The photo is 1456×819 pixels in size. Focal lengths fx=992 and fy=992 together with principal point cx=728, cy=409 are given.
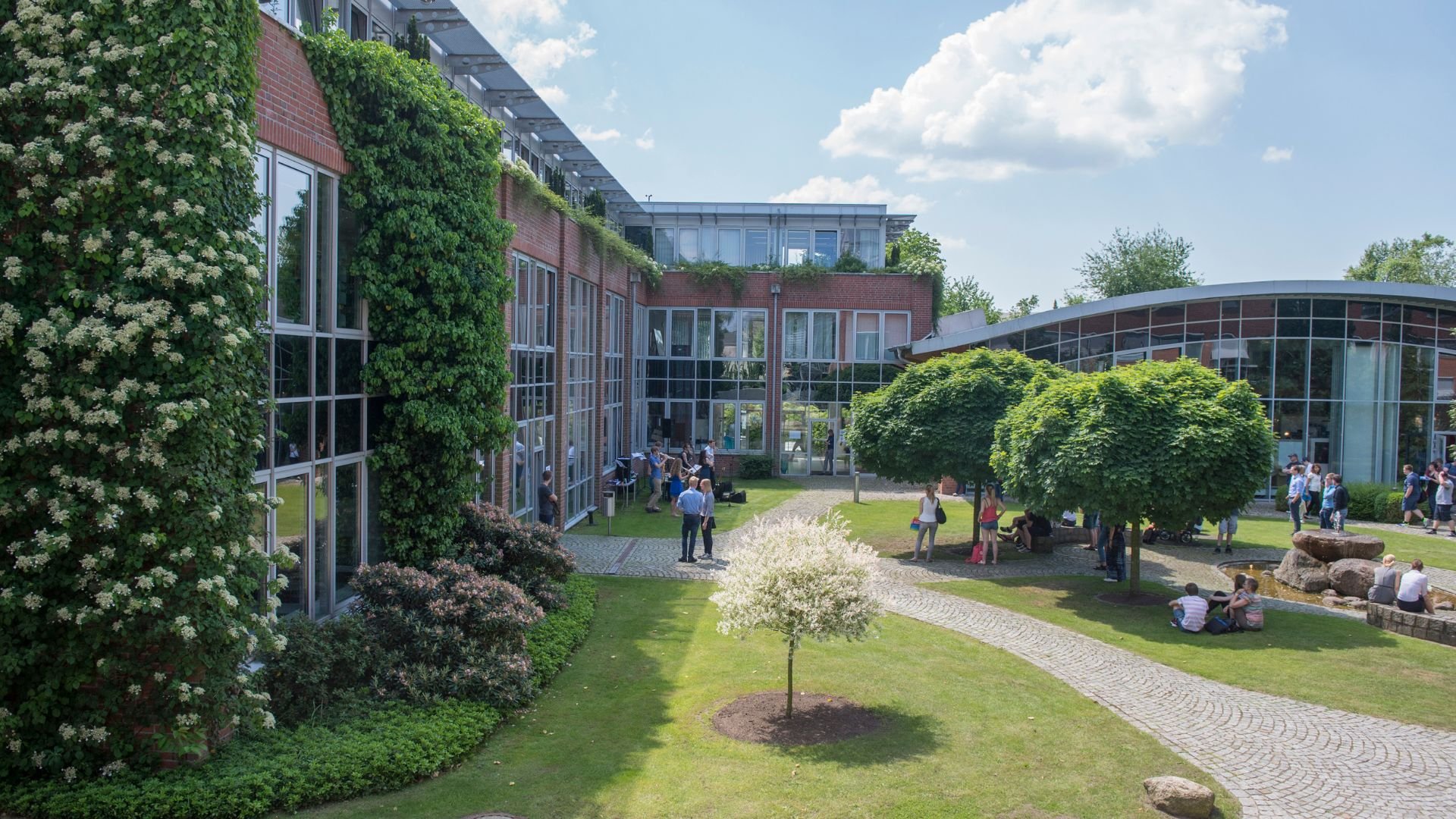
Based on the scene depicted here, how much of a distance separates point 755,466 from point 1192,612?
19.0 metres

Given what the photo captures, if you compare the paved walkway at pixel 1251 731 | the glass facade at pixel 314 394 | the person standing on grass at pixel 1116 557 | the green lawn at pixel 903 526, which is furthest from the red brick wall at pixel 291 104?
the person standing on grass at pixel 1116 557

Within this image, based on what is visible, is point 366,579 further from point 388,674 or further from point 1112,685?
point 1112,685

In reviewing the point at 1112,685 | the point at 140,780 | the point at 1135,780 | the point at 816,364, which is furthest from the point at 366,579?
the point at 816,364

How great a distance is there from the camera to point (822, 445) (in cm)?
3369

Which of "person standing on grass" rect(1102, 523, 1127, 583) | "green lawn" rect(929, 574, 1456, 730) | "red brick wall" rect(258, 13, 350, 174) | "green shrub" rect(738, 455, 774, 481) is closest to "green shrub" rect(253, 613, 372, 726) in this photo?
"red brick wall" rect(258, 13, 350, 174)

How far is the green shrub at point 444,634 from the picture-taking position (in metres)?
9.20

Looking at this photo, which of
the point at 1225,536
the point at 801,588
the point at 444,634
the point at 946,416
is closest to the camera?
the point at 801,588

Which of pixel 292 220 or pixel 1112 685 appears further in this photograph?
pixel 1112 685

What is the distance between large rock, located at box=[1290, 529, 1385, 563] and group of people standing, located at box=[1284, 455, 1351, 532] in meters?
3.38

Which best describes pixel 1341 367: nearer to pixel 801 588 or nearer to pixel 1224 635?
pixel 1224 635

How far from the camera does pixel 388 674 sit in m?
9.10

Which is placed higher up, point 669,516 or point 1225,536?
point 1225,536

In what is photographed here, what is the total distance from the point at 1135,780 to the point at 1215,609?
662cm

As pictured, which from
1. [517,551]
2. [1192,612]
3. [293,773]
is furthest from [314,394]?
[1192,612]
